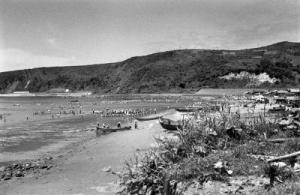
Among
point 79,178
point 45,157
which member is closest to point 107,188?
point 79,178

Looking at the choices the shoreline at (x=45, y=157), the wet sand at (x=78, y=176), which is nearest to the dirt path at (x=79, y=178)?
the wet sand at (x=78, y=176)

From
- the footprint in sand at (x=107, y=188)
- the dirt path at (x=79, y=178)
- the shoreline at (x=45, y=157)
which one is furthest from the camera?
the shoreline at (x=45, y=157)

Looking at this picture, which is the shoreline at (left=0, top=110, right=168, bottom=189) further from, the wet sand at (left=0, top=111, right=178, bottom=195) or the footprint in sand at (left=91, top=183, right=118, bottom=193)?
the footprint in sand at (left=91, top=183, right=118, bottom=193)

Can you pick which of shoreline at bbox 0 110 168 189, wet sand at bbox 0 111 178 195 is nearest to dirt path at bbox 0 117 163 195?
wet sand at bbox 0 111 178 195

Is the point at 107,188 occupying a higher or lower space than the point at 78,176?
higher

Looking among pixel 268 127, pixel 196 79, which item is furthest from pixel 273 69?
pixel 268 127

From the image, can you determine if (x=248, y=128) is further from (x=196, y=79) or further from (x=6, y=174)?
(x=196, y=79)

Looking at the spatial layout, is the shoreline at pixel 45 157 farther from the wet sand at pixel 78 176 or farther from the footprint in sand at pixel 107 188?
the footprint in sand at pixel 107 188

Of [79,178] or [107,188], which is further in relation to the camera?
[79,178]

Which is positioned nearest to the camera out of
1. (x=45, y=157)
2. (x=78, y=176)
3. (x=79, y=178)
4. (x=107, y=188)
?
(x=107, y=188)

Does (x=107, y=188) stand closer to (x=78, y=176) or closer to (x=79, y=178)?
(x=79, y=178)

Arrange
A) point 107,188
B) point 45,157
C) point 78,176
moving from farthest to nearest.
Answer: point 45,157 → point 78,176 → point 107,188
